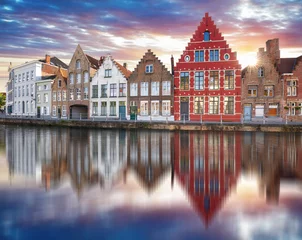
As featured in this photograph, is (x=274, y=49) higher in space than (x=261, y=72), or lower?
higher

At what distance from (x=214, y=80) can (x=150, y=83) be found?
1013cm

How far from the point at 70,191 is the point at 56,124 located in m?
35.6

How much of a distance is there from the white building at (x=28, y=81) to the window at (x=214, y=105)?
37920mm

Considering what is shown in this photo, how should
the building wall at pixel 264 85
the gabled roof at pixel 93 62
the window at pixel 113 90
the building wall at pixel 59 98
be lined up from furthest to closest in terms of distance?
the building wall at pixel 59 98 → the gabled roof at pixel 93 62 → the window at pixel 113 90 → the building wall at pixel 264 85

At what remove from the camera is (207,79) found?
38500mm

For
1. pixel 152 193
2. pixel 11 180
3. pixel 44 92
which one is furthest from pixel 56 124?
pixel 152 193

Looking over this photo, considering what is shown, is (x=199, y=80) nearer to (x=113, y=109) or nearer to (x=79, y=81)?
(x=113, y=109)

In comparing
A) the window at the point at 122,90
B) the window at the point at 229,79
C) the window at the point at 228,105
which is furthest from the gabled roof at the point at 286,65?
the window at the point at 122,90

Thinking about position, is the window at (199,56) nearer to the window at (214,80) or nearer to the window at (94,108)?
the window at (214,80)

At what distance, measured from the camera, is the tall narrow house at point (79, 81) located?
47062 mm

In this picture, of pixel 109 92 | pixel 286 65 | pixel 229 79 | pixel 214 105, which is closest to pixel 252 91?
pixel 229 79

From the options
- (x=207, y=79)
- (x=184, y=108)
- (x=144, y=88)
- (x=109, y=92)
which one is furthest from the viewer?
(x=109, y=92)

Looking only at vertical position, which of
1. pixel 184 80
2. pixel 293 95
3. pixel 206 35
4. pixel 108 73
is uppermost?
pixel 206 35

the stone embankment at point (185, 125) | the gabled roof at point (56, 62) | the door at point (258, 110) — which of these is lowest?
the stone embankment at point (185, 125)
